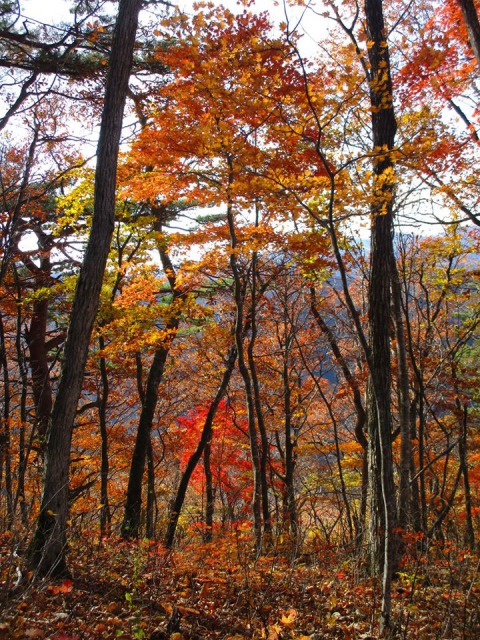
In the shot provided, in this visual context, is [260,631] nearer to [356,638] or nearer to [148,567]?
[356,638]

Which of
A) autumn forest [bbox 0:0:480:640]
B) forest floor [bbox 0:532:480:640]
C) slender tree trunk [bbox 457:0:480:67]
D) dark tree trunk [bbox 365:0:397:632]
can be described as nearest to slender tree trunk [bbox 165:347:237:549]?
autumn forest [bbox 0:0:480:640]

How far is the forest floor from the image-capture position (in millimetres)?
3272

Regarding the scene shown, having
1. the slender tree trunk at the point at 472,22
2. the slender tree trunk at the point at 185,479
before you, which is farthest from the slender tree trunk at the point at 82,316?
the slender tree trunk at the point at 185,479

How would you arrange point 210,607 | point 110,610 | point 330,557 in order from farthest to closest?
point 330,557, point 210,607, point 110,610

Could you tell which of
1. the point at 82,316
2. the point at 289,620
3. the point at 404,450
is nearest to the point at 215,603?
the point at 289,620

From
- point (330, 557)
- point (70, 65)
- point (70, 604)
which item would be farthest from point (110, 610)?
point (70, 65)

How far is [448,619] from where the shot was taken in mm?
3148

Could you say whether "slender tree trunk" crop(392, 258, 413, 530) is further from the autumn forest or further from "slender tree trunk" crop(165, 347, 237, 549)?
"slender tree trunk" crop(165, 347, 237, 549)

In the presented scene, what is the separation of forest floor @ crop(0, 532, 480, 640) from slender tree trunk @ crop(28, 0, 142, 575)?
1.31 ft

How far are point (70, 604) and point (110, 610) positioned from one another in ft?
1.17

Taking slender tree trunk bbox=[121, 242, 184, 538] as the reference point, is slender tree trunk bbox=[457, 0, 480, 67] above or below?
above

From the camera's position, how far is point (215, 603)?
4.14 m

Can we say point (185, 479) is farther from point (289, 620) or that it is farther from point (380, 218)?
point (380, 218)

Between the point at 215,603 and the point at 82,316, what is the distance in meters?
3.15
